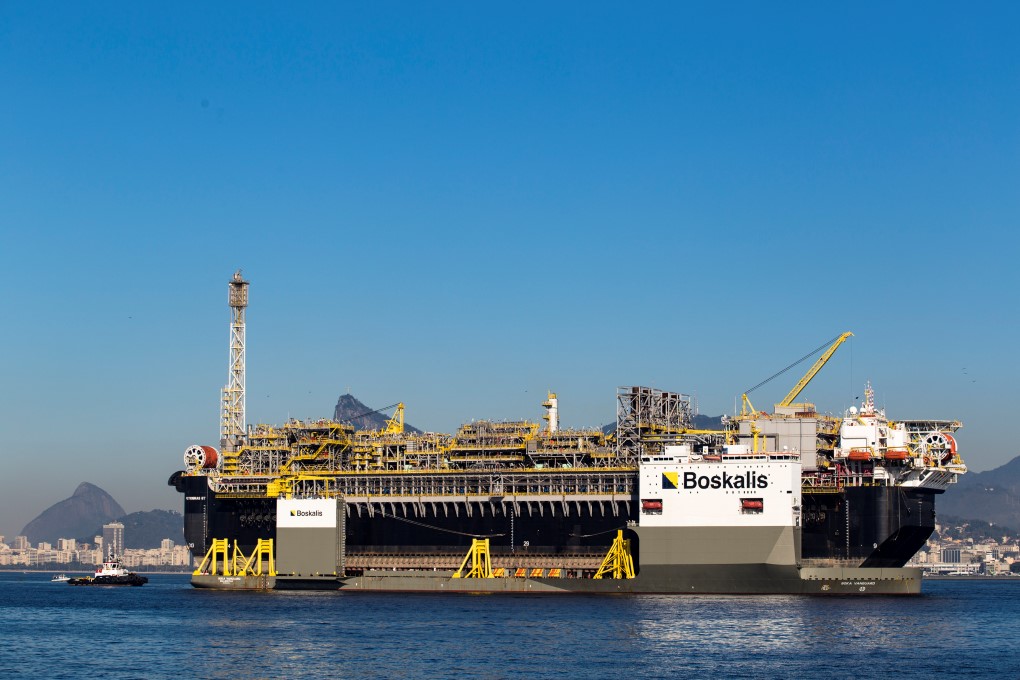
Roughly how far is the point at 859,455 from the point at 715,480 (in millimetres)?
10348

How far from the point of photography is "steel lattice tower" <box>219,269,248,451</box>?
Answer: 118125 mm

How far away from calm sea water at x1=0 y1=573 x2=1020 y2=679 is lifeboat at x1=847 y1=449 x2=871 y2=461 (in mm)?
9378

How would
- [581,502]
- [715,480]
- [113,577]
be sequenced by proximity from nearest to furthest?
[715,480]
[581,502]
[113,577]

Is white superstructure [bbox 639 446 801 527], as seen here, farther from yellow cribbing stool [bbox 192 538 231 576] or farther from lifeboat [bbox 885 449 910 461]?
yellow cribbing stool [bbox 192 538 231 576]

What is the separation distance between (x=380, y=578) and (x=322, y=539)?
534 cm

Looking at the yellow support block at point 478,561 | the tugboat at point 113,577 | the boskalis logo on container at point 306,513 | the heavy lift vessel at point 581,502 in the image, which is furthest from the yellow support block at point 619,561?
the tugboat at point 113,577

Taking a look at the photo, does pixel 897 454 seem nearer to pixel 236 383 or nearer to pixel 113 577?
pixel 236 383

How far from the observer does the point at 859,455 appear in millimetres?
95812

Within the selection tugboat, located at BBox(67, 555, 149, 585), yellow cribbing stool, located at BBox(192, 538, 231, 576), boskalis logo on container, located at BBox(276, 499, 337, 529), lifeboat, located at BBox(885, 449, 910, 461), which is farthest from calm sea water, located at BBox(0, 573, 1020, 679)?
tugboat, located at BBox(67, 555, 149, 585)

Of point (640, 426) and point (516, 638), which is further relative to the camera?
point (640, 426)

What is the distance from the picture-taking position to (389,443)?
111500 millimetres

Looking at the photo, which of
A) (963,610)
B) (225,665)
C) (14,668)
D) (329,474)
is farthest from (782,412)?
(14,668)

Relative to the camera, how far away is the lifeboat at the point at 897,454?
95.1 meters

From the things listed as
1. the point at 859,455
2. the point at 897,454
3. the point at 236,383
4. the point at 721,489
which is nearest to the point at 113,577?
the point at 236,383
